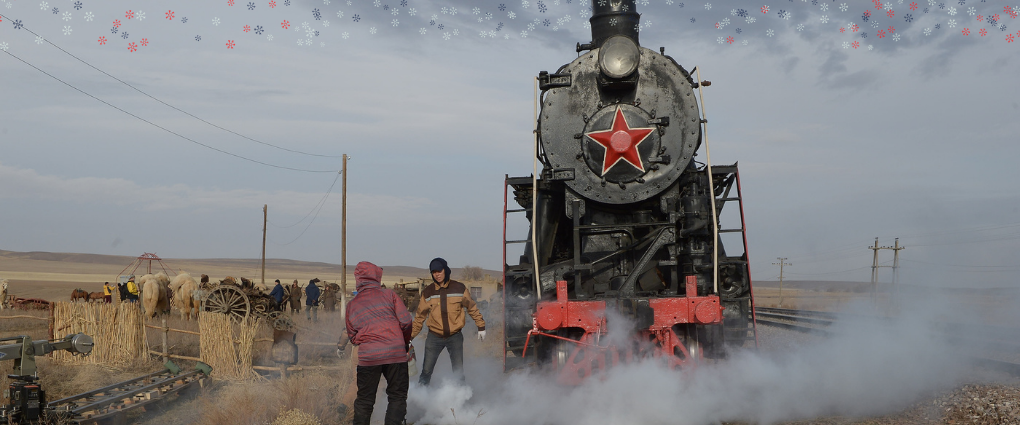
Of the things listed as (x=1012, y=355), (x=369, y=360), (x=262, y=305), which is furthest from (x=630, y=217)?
(x=262, y=305)

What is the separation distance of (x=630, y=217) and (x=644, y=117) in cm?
Answer: 121

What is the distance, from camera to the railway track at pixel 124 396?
777 cm

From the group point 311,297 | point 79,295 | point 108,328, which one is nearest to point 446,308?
point 108,328

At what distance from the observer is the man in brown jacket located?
7879mm

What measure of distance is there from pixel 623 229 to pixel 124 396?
245 inches

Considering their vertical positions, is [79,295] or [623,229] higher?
[623,229]

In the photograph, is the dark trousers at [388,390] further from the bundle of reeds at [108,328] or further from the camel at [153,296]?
the camel at [153,296]

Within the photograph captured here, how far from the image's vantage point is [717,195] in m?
8.66

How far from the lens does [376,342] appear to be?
20.4 ft

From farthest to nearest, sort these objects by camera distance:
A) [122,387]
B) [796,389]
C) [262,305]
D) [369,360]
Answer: [262,305] → [122,387] → [796,389] → [369,360]

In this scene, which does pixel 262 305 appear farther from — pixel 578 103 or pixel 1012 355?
pixel 1012 355

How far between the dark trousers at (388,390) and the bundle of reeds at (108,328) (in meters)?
7.64

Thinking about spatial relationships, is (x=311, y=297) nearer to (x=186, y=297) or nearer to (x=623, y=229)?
(x=186, y=297)

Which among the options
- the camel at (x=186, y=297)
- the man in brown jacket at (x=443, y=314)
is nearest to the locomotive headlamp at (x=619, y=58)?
the man in brown jacket at (x=443, y=314)
